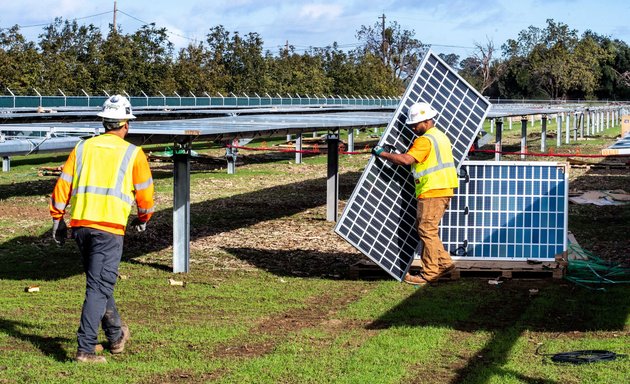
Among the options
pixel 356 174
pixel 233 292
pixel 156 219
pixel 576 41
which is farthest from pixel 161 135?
pixel 576 41

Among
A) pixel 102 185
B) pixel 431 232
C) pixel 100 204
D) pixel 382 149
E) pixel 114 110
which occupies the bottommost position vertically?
pixel 431 232

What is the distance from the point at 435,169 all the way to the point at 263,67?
147 feet

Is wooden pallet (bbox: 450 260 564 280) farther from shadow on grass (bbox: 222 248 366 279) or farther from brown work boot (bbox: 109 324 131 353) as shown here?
brown work boot (bbox: 109 324 131 353)

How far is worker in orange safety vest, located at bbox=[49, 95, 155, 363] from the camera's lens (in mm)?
7984

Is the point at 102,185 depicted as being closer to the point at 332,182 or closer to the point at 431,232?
the point at 431,232

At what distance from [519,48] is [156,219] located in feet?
274

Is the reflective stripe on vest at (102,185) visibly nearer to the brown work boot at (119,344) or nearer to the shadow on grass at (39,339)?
the brown work boot at (119,344)

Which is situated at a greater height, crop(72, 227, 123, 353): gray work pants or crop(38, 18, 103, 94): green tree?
Answer: crop(38, 18, 103, 94): green tree

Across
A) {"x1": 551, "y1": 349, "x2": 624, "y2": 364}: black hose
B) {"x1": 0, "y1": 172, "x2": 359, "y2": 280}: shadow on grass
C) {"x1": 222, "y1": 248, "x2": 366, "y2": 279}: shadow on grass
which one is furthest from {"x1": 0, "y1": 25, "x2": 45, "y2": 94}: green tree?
Result: {"x1": 551, "y1": 349, "x2": 624, "y2": 364}: black hose

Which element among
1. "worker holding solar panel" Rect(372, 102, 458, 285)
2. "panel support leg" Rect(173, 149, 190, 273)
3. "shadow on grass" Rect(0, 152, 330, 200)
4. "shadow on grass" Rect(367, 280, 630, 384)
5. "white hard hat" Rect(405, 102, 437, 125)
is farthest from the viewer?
"shadow on grass" Rect(0, 152, 330, 200)

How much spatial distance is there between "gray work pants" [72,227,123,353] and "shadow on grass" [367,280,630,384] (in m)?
2.83

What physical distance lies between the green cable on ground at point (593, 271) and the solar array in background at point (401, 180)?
6.90ft

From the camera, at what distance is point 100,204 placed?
26.4 feet

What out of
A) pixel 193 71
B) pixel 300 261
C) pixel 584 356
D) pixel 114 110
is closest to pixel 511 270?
pixel 300 261
